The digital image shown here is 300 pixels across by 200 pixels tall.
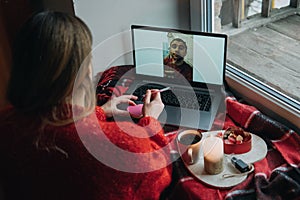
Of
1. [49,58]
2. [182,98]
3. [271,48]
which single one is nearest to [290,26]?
[271,48]

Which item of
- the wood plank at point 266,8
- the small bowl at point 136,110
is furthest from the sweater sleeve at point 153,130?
the wood plank at point 266,8

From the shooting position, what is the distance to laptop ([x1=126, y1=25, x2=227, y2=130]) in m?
1.47

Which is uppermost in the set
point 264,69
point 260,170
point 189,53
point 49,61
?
point 49,61

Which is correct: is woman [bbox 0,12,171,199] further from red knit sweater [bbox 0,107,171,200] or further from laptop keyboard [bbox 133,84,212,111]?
laptop keyboard [bbox 133,84,212,111]

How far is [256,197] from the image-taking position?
45.3 inches

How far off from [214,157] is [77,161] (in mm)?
402

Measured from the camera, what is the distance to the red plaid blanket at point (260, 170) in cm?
117

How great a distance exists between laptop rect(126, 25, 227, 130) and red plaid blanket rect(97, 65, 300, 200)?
2.8 inches

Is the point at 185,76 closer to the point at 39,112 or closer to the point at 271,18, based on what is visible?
the point at 271,18

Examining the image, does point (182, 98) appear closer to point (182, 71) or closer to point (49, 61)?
point (182, 71)

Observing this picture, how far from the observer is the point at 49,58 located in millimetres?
982

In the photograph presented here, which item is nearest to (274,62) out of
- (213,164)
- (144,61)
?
(144,61)

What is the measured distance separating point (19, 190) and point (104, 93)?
1.84 ft

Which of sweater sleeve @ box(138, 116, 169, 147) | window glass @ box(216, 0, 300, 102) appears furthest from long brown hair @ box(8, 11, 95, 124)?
window glass @ box(216, 0, 300, 102)
